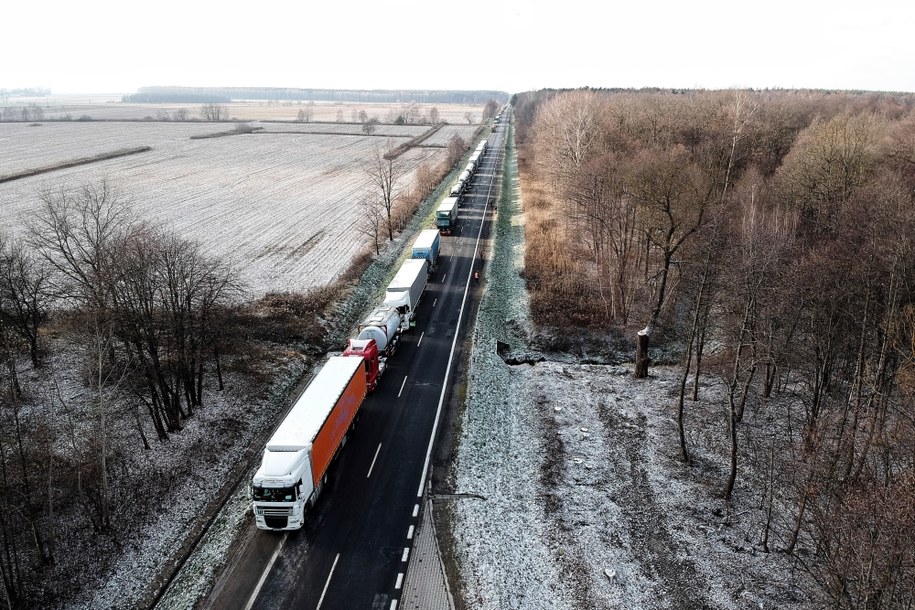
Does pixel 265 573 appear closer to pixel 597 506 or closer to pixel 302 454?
pixel 302 454

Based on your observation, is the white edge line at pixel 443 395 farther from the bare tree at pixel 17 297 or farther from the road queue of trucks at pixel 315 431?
the bare tree at pixel 17 297

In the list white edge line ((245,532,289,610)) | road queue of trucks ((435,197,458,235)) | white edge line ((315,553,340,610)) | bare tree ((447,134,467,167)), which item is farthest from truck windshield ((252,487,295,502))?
bare tree ((447,134,467,167))

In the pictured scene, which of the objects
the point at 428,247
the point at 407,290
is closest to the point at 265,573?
the point at 407,290

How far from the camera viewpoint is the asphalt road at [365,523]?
1978 centimetres

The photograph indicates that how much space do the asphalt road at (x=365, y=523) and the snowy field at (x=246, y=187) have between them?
60.3ft

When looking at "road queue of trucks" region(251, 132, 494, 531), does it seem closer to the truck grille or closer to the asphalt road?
the truck grille

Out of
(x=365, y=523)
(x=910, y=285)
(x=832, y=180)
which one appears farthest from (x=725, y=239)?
(x=365, y=523)

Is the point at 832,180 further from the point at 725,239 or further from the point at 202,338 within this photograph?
the point at 202,338

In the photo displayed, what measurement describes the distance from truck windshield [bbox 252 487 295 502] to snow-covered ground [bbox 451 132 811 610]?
6.78 m

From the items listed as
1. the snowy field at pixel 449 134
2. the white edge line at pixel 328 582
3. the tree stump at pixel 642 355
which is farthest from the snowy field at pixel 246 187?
the white edge line at pixel 328 582

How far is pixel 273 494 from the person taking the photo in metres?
21.2

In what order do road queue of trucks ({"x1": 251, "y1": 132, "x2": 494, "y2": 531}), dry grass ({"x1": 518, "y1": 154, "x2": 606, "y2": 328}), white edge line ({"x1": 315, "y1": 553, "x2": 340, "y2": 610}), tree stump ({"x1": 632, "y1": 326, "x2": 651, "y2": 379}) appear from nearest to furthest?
white edge line ({"x1": 315, "y1": 553, "x2": 340, "y2": 610}) < road queue of trucks ({"x1": 251, "y1": 132, "x2": 494, "y2": 531}) < tree stump ({"x1": 632, "y1": 326, "x2": 651, "y2": 379}) < dry grass ({"x1": 518, "y1": 154, "x2": 606, "y2": 328})

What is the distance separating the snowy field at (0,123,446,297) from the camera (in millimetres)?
55812

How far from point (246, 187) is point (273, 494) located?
76.7 metres
